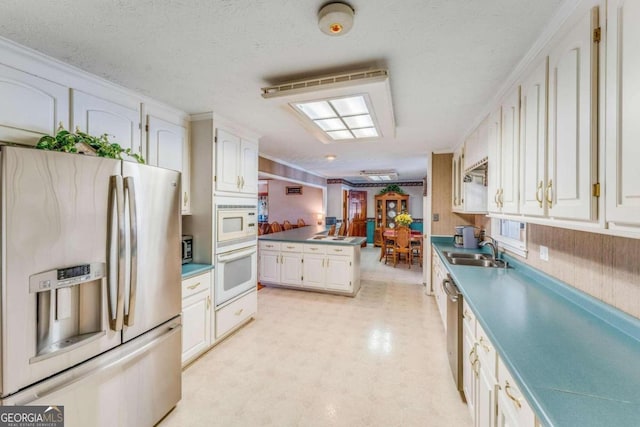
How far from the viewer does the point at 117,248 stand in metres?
1.46

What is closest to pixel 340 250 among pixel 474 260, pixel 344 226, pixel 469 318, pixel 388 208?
pixel 474 260

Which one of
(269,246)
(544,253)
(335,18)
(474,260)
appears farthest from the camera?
(269,246)

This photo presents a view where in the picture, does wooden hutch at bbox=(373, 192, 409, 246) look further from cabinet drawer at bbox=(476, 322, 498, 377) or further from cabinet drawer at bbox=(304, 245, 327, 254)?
cabinet drawer at bbox=(476, 322, 498, 377)

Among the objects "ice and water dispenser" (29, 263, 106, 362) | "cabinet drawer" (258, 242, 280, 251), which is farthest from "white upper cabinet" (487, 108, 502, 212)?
"cabinet drawer" (258, 242, 280, 251)

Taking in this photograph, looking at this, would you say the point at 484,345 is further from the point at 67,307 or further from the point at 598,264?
the point at 67,307

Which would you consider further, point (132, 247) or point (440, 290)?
point (440, 290)

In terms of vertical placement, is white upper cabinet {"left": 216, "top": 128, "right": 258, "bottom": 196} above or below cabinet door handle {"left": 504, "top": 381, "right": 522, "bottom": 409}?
above

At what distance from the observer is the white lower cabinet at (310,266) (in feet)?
13.6

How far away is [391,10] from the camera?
121cm

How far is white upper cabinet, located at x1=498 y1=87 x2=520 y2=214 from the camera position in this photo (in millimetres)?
1666

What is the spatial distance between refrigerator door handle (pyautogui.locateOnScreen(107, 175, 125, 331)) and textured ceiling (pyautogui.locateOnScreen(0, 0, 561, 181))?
784 millimetres

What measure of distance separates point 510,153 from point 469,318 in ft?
3.69

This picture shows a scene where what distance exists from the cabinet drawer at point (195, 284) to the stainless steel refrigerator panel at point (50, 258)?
82 cm

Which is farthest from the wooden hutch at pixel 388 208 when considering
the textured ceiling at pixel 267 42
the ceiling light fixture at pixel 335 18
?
the ceiling light fixture at pixel 335 18
